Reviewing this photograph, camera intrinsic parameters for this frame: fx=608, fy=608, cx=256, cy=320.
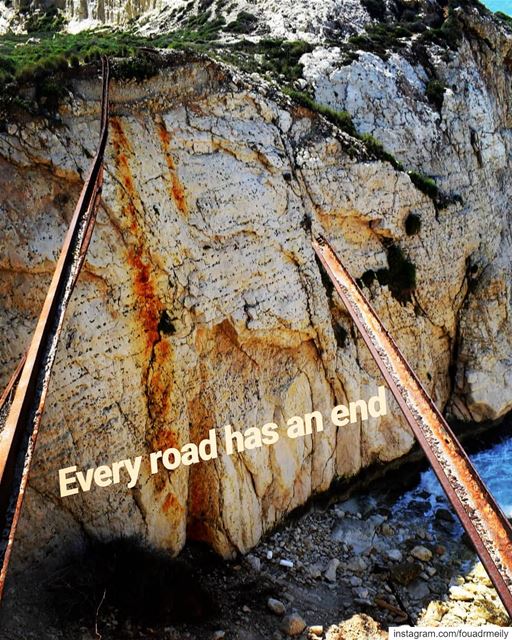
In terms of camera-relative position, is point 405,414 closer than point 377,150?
Yes

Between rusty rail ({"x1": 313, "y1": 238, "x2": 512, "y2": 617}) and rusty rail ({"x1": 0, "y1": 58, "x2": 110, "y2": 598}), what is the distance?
3448mm

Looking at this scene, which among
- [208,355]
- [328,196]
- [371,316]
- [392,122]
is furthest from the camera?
[392,122]

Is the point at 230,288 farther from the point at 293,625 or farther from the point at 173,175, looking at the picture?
the point at 293,625

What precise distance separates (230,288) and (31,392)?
629 centimetres

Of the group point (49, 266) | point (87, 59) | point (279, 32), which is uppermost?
point (279, 32)

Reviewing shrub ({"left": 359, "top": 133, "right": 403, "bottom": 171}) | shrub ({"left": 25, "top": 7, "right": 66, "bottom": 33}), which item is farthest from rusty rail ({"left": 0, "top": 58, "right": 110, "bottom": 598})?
shrub ({"left": 25, "top": 7, "right": 66, "bottom": 33})

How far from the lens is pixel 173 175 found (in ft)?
37.5

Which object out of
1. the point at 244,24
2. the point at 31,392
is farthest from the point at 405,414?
the point at 244,24

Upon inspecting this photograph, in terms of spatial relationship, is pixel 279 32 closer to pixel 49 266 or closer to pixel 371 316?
pixel 49 266

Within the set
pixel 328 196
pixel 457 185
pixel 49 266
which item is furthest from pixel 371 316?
pixel 457 185

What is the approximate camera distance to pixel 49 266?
9758mm

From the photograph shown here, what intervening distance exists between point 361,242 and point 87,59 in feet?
24.3

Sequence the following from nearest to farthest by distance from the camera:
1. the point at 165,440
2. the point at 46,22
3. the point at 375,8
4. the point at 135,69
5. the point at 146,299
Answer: the point at 146,299, the point at 165,440, the point at 135,69, the point at 375,8, the point at 46,22

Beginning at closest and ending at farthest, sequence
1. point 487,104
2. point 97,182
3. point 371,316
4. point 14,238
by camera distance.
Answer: point 371,316 → point 97,182 → point 14,238 → point 487,104
